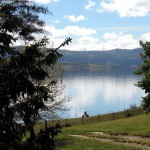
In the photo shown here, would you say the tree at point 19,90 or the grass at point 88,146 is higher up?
the tree at point 19,90

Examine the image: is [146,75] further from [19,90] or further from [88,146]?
[19,90]

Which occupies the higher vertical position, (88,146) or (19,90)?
(19,90)

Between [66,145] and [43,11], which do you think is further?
[66,145]

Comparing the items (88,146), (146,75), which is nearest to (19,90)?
(88,146)

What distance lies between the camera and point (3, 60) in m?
9.84

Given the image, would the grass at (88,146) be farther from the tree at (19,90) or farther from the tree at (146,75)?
the tree at (19,90)

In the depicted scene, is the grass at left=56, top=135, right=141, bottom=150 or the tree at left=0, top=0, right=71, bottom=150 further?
the grass at left=56, top=135, right=141, bottom=150

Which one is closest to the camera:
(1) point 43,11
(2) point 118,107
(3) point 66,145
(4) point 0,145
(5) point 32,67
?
(4) point 0,145

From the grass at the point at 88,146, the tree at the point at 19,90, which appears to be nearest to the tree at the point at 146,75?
the grass at the point at 88,146

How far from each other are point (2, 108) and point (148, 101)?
28.2 m

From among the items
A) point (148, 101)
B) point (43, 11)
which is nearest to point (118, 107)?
point (148, 101)

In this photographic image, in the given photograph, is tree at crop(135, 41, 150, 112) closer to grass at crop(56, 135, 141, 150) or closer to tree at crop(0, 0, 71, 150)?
grass at crop(56, 135, 141, 150)

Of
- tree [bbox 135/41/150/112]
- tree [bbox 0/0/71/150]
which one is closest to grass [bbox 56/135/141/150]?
tree [bbox 135/41/150/112]

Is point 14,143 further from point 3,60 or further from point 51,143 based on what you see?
point 3,60
